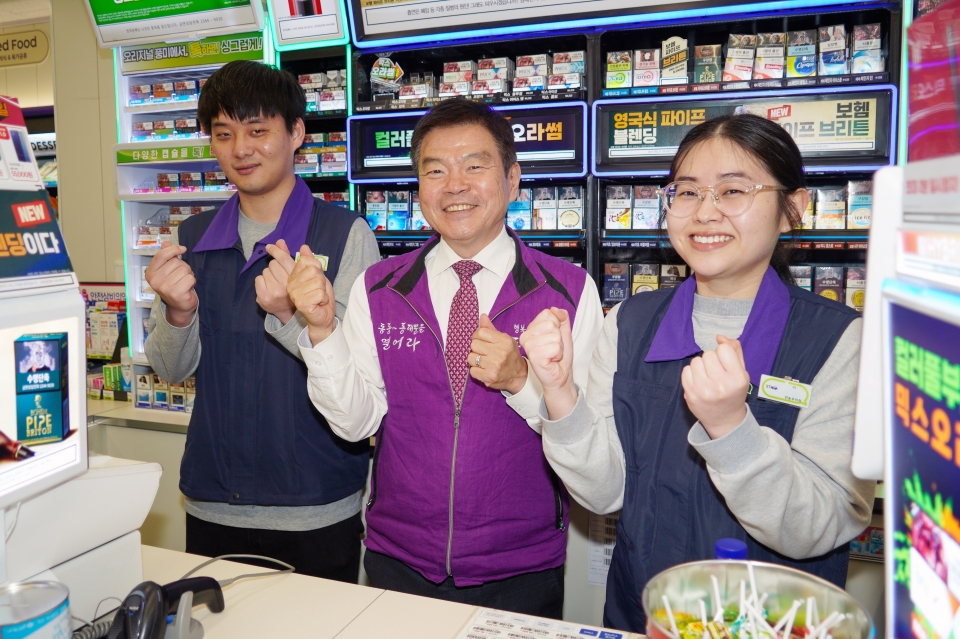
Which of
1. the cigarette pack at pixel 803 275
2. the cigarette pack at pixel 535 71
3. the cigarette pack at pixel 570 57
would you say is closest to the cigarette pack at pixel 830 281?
the cigarette pack at pixel 803 275

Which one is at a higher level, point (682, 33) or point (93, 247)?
point (682, 33)

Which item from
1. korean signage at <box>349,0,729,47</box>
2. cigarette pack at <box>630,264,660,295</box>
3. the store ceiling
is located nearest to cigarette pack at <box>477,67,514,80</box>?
korean signage at <box>349,0,729,47</box>

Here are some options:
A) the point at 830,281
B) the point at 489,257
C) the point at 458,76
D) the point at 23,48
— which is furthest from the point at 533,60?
the point at 23,48

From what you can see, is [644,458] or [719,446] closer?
A: [719,446]

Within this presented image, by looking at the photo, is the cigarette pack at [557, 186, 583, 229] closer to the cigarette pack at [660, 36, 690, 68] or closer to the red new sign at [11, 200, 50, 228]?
the cigarette pack at [660, 36, 690, 68]

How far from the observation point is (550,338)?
4.53 feet

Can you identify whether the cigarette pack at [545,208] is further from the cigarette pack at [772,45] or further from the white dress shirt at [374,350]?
the white dress shirt at [374,350]

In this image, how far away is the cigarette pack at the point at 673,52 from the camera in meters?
3.19

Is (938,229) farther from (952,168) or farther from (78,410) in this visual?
(78,410)

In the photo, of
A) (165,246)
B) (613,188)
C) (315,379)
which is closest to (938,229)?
(315,379)

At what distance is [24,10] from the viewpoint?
5684mm

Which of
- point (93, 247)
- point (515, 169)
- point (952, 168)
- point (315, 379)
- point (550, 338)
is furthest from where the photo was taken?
point (93, 247)

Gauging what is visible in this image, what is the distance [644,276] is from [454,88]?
1.40m

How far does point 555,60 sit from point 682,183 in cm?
215
